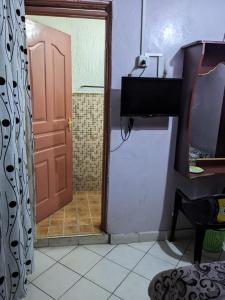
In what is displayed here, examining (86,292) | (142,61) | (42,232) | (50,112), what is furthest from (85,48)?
(86,292)

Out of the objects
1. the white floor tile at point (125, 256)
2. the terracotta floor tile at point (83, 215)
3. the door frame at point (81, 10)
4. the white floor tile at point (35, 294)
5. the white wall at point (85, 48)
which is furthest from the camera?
the white wall at point (85, 48)

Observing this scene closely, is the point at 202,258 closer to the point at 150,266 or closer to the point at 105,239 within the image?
the point at 150,266

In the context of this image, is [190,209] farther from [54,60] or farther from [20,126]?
[54,60]

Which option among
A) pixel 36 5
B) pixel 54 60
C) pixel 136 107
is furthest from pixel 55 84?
pixel 136 107

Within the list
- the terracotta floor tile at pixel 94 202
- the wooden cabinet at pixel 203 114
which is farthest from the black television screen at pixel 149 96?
the terracotta floor tile at pixel 94 202

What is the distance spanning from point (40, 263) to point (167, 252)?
1020 mm

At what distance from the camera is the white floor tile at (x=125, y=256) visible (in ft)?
6.10

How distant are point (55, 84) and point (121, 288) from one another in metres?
1.82

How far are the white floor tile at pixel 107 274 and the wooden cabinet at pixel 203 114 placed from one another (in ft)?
2.89

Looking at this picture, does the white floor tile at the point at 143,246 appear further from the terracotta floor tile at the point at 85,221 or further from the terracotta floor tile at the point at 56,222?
the terracotta floor tile at the point at 56,222

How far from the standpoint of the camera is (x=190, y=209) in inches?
75.0

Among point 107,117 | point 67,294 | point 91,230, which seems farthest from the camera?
point 91,230

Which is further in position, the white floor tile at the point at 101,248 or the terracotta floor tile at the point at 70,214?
the terracotta floor tile at the point at 70,214

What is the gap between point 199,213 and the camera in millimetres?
1835
